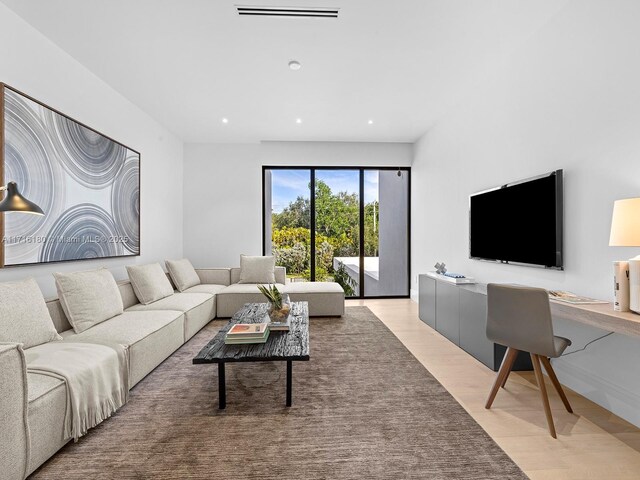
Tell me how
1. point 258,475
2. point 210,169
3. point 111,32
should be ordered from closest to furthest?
point 258,475, point 111,32, point 210,169

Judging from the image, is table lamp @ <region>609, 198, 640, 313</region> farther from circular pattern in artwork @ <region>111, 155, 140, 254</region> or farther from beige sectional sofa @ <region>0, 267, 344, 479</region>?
circular pattern in artwork @ <region>111, 155, 140, 254</region>

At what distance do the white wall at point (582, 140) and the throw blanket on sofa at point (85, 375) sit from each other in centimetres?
318

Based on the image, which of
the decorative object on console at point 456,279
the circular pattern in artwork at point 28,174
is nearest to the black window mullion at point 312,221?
the decorative object on console at point 456,279

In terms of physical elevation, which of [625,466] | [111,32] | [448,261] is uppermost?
[111,32]

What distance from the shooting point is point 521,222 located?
2914mm

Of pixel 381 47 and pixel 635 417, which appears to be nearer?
pixel 635 417

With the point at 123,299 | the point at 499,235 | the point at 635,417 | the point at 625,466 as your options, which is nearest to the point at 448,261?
the point at 499,235

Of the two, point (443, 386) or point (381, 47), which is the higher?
point (381, 47)

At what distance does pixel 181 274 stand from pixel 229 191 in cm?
183

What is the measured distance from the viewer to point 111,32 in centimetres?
264

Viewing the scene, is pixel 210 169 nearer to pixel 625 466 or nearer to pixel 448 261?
pixel 448 261

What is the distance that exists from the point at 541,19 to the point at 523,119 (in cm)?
74

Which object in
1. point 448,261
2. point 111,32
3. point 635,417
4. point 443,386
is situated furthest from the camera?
point 448,261

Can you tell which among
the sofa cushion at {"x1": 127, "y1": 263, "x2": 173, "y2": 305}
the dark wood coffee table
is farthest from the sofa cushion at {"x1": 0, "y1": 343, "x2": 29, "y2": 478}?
the sofa cushion at {"x1": 127, "y1": 263, "x2": 173, "y2": 305}
